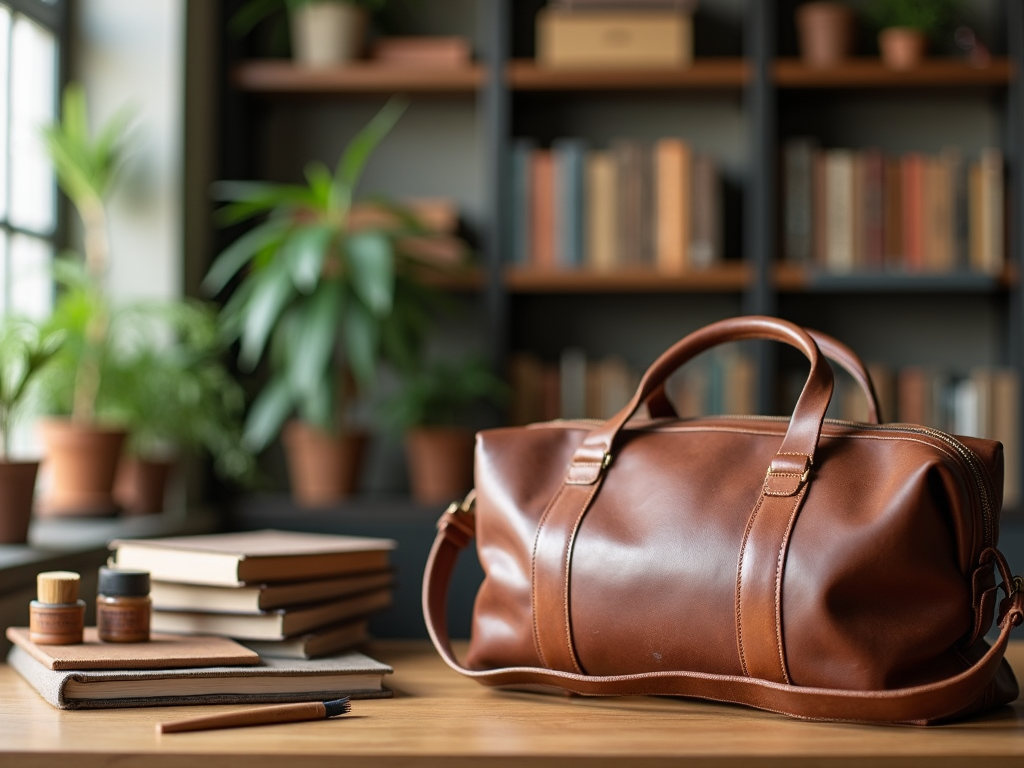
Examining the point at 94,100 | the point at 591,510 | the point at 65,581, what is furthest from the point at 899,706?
the point at 94,100

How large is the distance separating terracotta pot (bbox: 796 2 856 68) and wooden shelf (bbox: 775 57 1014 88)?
0.03 meters

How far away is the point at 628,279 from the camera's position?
8.71 feet

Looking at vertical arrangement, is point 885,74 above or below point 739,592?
above

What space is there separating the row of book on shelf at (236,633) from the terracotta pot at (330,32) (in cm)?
184

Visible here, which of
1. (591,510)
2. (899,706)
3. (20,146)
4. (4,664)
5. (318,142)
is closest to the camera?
(899,706)

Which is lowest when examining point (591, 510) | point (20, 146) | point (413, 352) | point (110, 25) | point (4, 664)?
point (4, 664)

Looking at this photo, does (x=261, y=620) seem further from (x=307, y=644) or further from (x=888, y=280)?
(x=888, y=280)

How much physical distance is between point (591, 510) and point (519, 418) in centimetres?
182

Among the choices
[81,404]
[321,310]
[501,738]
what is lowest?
[501,738]

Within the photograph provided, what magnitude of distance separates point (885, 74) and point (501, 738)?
2280 millimetres

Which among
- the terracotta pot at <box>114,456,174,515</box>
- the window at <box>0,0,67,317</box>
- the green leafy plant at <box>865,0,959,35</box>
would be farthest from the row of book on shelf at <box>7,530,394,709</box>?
the green leafy plant at <box>865,0,959,35</box>

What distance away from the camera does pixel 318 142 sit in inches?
118

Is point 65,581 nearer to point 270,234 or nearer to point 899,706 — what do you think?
point 899,706

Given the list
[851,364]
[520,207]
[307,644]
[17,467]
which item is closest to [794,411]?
[851,364]
